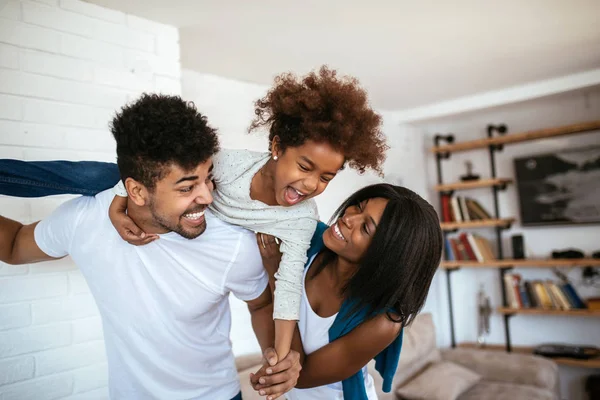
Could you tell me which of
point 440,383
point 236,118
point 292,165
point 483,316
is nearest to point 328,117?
point 292,165

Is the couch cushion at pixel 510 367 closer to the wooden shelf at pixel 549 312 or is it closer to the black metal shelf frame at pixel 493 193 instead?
the wooden shelf at pixel 549 312

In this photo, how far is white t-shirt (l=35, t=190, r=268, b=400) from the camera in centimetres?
135

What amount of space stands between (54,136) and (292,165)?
4.03 feet

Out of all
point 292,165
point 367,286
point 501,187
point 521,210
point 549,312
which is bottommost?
point 549,312

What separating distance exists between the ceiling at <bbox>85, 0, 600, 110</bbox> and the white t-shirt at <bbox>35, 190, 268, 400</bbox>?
1.30 meters

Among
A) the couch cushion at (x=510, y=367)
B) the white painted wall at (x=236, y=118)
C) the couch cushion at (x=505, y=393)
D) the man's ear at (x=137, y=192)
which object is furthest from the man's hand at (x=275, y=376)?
the couch cushion at (x=510, y=367)

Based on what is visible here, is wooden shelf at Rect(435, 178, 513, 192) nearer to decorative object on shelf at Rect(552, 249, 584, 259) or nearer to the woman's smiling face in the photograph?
decorative object on shelf at Rect(552, 249, 584, 259)

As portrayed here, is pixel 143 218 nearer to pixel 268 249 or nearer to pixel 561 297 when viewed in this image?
pixel 268 249

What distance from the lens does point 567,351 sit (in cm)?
408

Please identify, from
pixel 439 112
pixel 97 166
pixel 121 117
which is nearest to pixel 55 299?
pixel 97 166

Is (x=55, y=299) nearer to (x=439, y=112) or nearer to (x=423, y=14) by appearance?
(x=423, y=14)

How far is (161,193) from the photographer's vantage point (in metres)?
1.24

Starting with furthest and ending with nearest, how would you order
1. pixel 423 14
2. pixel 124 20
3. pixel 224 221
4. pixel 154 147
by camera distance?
pixel 423 14 < pixel 124 20 < pixel 224 221 < pixel 154 147

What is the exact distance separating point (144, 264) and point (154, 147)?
0.38 metres
